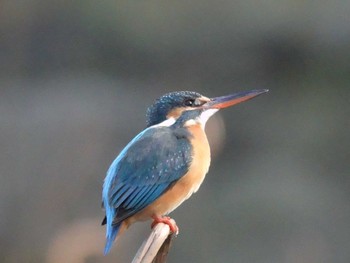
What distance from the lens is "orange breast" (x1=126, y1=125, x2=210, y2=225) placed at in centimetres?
344

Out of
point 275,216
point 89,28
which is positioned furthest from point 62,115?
point 275,216

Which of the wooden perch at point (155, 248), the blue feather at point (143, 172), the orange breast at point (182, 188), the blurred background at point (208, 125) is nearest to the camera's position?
the wooden perch at point (155, 248)

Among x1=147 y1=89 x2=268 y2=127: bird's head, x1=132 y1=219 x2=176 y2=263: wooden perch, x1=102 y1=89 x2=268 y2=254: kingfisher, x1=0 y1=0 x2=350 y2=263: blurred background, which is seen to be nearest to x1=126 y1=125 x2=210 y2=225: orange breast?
x1=102 y1=89 x2=268 y2=254: kingfisher

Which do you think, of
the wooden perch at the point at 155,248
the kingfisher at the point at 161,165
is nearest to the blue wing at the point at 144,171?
the kingfisher at the point at 161,165

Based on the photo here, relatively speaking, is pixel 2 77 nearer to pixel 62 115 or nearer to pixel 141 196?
pixel 62 115

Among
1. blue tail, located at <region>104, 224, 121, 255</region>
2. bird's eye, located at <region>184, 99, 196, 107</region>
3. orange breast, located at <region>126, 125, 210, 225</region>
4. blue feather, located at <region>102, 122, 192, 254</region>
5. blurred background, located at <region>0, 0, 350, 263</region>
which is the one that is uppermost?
bird's eye, located at <region>184, 99, 196, 107</region>

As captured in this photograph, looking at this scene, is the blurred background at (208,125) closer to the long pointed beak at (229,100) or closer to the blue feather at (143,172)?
the long pointed beak at (229,100)

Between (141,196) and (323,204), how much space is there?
11.5ft

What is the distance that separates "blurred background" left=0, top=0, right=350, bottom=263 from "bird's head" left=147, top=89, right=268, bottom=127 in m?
2.61

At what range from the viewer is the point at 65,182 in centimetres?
658

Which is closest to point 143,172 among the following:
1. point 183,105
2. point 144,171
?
point 144,171

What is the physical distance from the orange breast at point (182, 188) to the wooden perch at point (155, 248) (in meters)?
0.50

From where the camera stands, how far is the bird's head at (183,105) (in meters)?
3.64

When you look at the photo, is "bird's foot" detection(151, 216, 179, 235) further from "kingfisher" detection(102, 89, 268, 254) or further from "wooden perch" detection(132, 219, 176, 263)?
"wooden perch" detection(132, 219, 176, 263)
